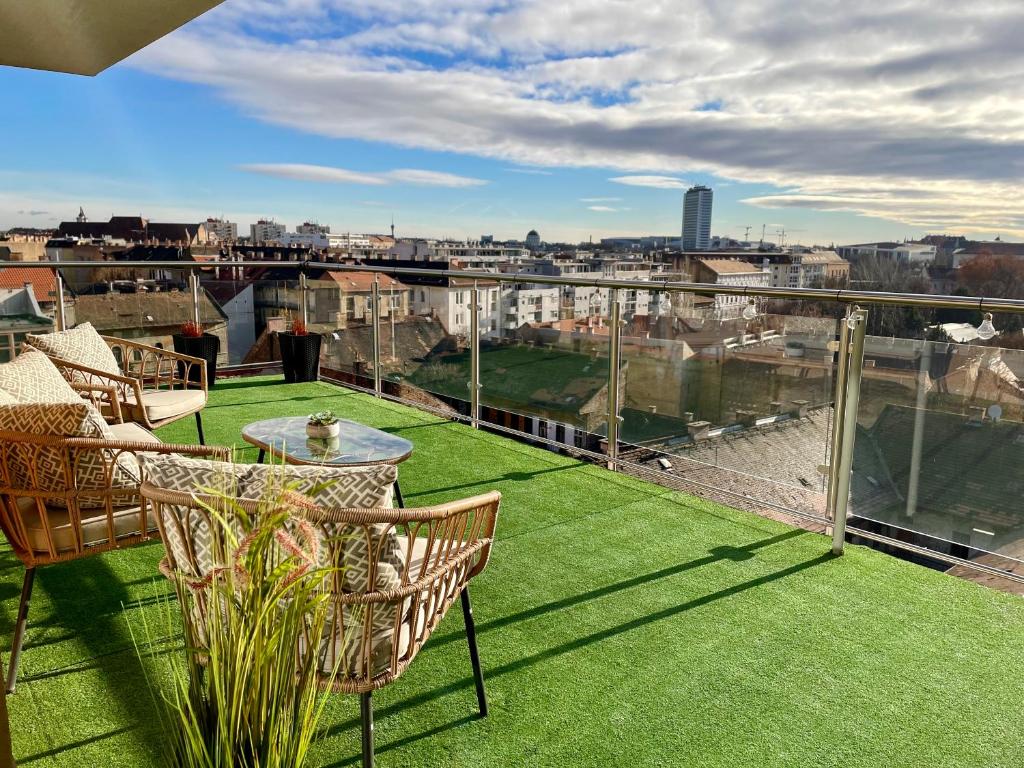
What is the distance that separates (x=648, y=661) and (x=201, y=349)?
587 centimetres

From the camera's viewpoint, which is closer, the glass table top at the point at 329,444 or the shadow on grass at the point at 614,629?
the shadow on grass at the point at 614,629

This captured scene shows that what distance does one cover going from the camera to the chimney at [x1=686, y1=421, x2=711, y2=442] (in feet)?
13.7

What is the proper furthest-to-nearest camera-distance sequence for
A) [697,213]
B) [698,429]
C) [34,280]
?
[697,213] → [34,280] → [698,429]

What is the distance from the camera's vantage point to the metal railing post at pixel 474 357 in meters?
5.67

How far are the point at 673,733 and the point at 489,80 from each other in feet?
109

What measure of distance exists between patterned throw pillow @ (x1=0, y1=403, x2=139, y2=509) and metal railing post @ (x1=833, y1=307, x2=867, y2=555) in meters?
3.07

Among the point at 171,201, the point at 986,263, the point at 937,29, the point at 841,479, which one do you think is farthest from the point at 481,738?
the point at 937,29

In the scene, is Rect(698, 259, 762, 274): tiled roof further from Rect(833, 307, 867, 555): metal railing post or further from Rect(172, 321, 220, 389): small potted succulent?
Rect(172, 321, 220, 389): small potted succulent

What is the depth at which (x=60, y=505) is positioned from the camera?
246cm

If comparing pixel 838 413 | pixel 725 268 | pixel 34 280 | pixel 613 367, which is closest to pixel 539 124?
pixel 725 268

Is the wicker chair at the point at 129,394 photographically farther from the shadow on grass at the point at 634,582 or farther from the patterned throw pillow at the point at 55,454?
the shadow on grass at the point at 634,582

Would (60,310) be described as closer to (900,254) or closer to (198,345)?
(198,345)

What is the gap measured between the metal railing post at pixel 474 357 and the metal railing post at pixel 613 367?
133 centimetres

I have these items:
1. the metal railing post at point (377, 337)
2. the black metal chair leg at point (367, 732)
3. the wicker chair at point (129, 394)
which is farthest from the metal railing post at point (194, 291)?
the black metal chair leg at point (367, 732)
